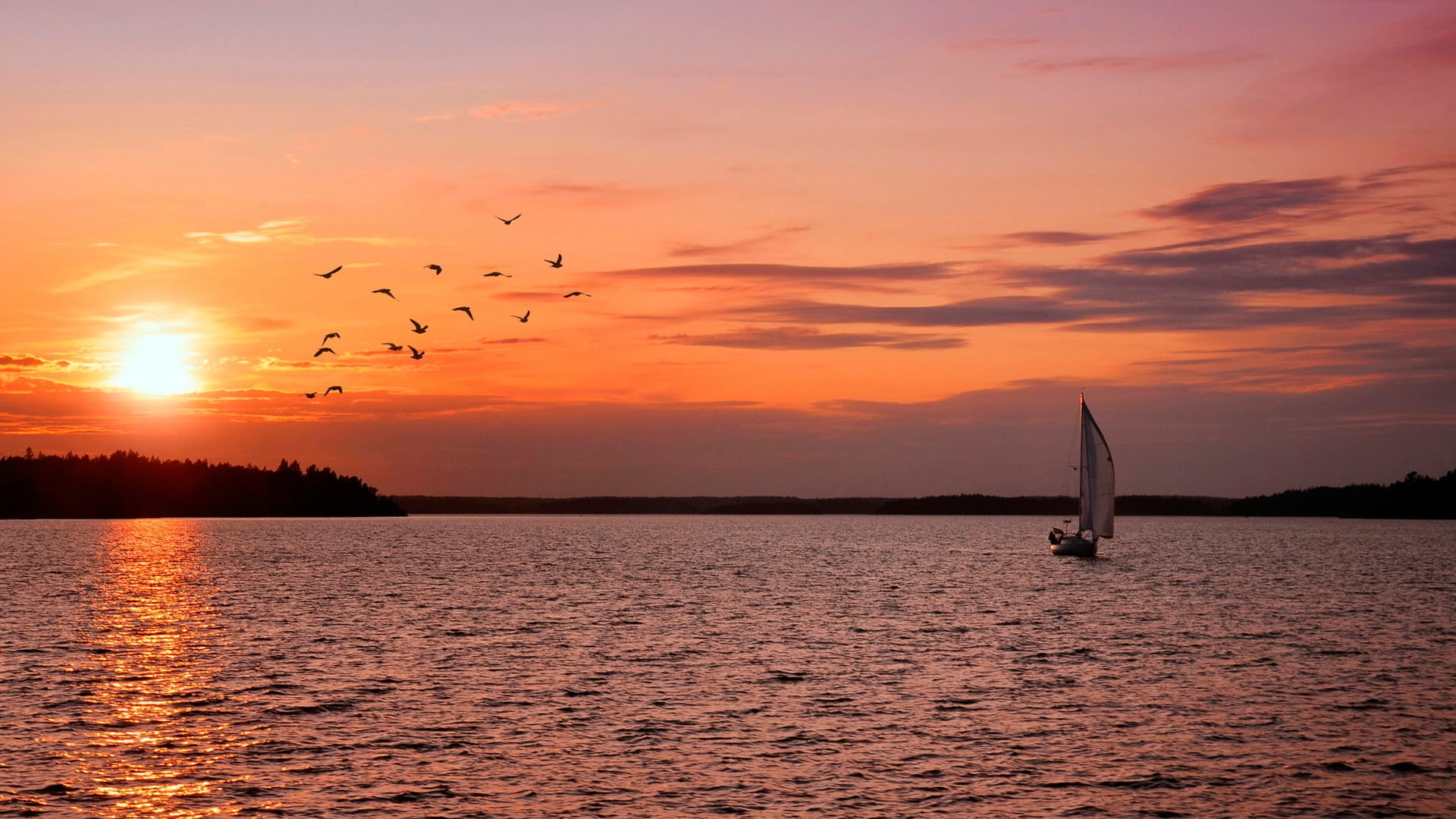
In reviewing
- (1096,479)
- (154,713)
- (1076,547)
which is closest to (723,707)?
(154,713)

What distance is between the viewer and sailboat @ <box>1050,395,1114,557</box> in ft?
433

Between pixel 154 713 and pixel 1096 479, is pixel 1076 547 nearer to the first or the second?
pixel 1096 479

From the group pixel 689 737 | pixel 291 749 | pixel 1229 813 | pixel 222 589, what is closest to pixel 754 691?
pixel 689 737

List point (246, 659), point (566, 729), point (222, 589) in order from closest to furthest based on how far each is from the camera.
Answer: point (566, 729)
point (246, 659)
point (222, 589)

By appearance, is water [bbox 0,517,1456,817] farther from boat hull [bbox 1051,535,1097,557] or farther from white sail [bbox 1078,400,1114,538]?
boat hull [bbox 1051,535,1097,557]

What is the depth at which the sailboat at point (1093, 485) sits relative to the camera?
132000 millimetres

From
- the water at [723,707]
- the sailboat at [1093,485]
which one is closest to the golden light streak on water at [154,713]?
the water at [723,707]

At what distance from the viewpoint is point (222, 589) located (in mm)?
107812

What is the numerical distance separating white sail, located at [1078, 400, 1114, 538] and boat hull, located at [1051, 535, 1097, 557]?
5.43 m

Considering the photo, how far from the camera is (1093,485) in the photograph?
136m

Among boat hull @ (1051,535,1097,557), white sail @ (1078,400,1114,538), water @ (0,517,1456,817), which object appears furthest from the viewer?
boat hull @ (1051,535,1097,557)

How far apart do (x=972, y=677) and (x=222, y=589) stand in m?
75.8

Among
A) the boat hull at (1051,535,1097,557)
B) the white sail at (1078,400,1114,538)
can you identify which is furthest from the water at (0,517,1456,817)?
the boat hull at (1051,535,1097,557)

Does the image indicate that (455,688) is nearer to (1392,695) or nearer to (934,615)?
(1392,695)
